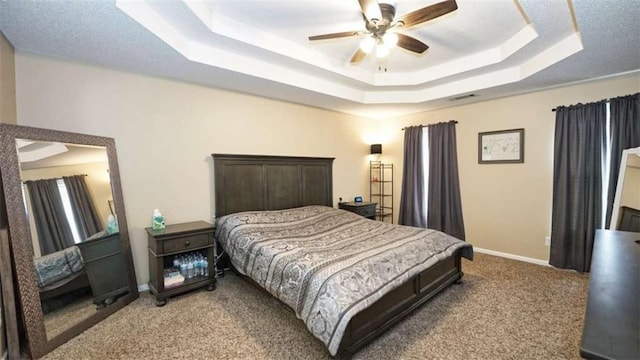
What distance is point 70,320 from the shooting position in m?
2.13

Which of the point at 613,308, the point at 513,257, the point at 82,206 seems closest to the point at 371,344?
the point at 613,308

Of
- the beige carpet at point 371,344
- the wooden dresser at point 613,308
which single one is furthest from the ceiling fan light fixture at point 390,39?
the beige carpet at point 371,344

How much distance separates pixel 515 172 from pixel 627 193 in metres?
1.19

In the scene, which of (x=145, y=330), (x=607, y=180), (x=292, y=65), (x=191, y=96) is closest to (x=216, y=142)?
(x=191, y=96)

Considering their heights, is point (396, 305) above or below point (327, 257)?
below

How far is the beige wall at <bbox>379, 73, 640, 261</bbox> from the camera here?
346 centimetres

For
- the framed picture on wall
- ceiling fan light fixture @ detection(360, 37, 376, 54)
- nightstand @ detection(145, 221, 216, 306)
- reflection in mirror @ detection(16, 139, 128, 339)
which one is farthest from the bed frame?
ceiling fan light fixture @ detection(360, 37, 376, 54)

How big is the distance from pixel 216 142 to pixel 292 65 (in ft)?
4.44

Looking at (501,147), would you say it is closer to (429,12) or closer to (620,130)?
(620,130)

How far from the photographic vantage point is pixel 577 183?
328 centimetres

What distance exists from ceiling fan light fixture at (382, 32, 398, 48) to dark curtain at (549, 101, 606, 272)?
2.66m

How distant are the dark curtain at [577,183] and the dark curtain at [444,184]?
1.20m

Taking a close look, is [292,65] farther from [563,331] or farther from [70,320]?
[563,331]

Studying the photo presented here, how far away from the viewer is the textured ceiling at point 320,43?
1997 mm
